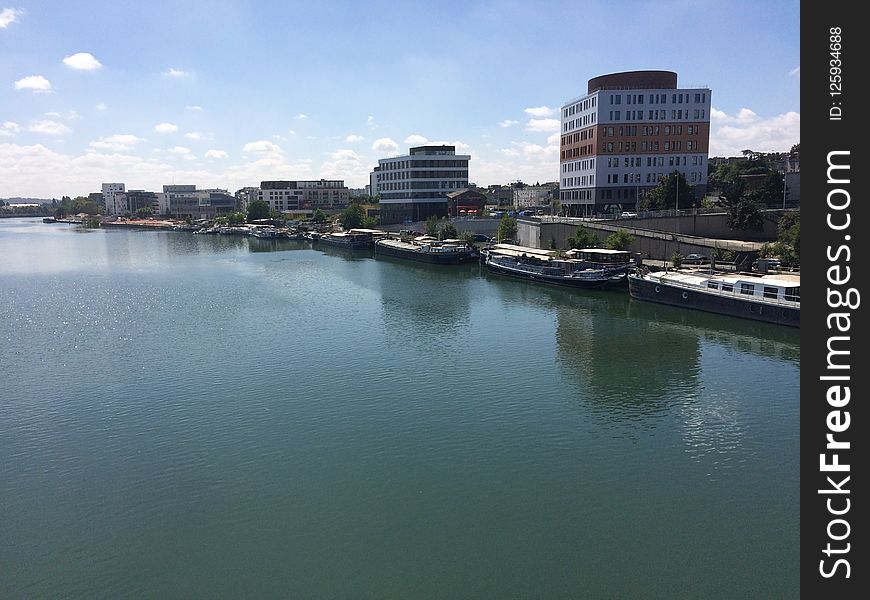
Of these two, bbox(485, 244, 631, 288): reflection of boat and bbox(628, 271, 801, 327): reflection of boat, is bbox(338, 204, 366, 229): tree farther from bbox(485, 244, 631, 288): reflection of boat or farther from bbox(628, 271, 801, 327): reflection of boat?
bbox(628, 271, 801, 327): reflection of boat

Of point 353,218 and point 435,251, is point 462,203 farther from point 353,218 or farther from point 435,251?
point 435,251

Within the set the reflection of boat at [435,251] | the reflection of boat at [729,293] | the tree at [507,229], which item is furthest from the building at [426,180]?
the reflection of boat at [729,293]

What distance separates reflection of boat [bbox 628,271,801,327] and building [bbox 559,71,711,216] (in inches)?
1811

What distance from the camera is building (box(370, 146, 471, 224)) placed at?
151 m

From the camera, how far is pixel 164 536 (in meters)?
22.5

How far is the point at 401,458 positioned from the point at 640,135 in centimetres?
9295

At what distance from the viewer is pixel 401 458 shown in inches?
1121

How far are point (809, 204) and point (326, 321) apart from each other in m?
44.1

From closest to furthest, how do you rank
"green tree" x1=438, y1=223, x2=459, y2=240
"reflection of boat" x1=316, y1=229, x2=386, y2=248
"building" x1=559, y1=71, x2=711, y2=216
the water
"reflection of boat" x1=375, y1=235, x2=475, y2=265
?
the water → "reflection of boat" x1=375, y1=235, x2=475, y2=265 → "building" x1=559, y1=71, x2=711, y2=216 → "green tree" x1=438, y1=223, x2=459, y2=240 → "reflection of boat" x1=316, y1=229, x2=386, y2=248

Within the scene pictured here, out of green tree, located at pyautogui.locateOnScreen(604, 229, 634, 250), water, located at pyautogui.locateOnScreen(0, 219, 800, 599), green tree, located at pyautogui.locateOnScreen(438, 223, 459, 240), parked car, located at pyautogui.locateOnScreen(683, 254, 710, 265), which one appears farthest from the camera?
green tree, located at pyautogui.locateOnScreen(438, 223, 459, 240)

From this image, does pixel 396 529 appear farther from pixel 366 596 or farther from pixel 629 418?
→ pixel 629 418

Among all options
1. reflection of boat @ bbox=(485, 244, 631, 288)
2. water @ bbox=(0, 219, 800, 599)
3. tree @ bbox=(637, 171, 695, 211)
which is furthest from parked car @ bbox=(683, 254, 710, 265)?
tree @ bbox=(637, 171, 695, 211)

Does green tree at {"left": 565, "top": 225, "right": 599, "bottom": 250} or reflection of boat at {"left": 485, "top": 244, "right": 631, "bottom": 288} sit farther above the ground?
green tree at {"left": 565, "top": 225, "right": 599, "bottom": 250}

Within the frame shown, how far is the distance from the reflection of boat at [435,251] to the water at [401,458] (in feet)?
141
